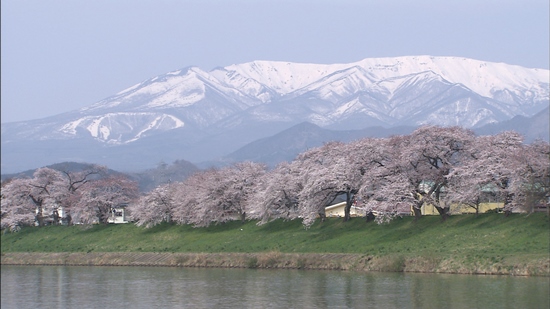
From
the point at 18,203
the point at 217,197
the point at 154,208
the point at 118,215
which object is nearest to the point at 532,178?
the point at 217,197

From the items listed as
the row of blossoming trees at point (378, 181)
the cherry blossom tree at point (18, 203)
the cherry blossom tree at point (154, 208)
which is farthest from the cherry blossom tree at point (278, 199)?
the cherry blossom tree at point (18, 203)

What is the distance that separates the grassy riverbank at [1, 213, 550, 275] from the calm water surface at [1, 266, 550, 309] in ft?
8.42

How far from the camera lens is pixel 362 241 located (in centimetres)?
6694

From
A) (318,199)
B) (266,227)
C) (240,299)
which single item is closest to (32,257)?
(266,227)

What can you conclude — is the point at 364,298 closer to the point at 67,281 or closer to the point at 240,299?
the point at 240,299

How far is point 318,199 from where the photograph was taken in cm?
7475

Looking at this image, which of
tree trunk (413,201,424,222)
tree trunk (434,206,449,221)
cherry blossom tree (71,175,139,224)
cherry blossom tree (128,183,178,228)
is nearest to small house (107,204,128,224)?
cherry blossom tree (71,175,139,224)

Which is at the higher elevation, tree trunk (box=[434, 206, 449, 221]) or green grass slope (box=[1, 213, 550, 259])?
tree trunk (box=[434, 206, 449, 221])

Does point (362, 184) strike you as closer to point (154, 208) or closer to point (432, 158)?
point (432, 158)

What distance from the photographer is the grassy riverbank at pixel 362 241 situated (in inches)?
2152

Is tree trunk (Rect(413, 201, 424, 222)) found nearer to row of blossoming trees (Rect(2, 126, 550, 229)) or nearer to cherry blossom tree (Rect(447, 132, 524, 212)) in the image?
row of blossoming trees (Rect(2, 126, 550, 229))

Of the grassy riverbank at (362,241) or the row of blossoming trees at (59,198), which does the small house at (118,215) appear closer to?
the row of blossoming trees at (59,198)

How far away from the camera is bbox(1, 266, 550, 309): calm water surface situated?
42312 mm

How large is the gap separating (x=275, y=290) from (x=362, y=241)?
61.9 feet
